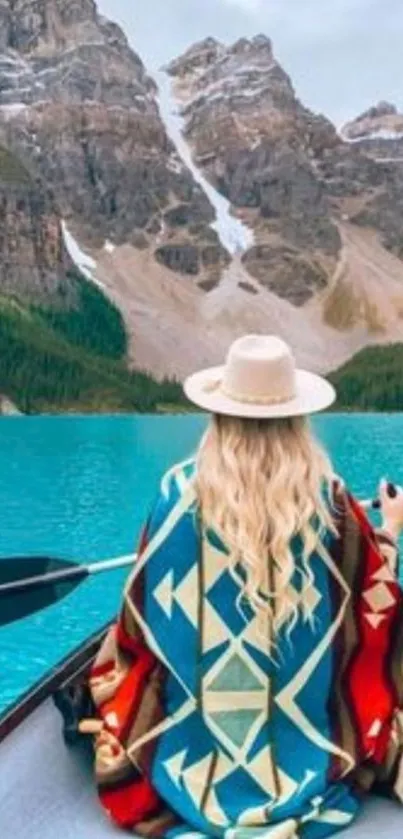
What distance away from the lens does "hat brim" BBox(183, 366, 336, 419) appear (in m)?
4.62

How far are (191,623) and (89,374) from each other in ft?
626

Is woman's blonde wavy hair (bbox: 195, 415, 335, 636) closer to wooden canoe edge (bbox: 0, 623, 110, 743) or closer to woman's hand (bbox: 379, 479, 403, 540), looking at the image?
woman's hand (bbox: 379, 479, 403, 540)

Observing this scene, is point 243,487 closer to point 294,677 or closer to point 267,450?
point 267,450

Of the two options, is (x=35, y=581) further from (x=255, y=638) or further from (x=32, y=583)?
(x=255, y=638)

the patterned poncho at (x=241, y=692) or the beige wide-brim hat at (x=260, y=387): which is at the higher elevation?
the beige wide-brim hat at (x=260, y=387)

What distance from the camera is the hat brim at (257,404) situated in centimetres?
462

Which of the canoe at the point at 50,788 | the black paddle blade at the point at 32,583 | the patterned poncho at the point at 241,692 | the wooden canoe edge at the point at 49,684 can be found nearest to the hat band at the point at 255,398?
the patterned poncho at the point at 241,692

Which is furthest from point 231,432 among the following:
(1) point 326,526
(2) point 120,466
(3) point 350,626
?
(2) point 120,466

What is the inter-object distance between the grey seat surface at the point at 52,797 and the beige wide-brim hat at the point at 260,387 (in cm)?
160

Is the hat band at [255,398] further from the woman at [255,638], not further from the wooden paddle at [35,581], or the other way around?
the wooden paddle at [35,581]

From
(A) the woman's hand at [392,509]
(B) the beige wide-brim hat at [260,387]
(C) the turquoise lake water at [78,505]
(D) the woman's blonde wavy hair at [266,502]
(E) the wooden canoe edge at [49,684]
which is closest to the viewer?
(D) the woman's blonde wavy hair at [266,502]

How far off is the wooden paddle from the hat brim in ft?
6.92

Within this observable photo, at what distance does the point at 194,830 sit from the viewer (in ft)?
15.4

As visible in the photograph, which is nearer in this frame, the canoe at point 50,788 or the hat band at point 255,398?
the hat band at point 255,398
